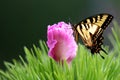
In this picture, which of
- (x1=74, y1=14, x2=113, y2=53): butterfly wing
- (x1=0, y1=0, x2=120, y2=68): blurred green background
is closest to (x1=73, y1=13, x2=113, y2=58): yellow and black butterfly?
(x1=74, y1=14, x2=113, y2=53): butterfly wing

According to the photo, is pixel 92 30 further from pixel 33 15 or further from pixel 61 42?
pixel 33 15

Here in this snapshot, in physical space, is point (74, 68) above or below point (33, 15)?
below

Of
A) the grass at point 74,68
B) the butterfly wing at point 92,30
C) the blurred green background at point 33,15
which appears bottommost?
the grass at point 74,68

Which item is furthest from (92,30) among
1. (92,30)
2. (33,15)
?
(33,15)

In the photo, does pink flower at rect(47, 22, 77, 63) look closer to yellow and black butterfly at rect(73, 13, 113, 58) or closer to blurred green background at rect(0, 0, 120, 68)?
yellow and black butterfly at rect(73, 13, 113, 58)

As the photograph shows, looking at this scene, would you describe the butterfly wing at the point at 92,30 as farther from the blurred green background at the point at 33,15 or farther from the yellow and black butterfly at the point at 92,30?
the blurred green background at the point at 33,15

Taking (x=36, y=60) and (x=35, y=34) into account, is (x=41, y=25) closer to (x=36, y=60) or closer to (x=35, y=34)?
(x=35, y=34)

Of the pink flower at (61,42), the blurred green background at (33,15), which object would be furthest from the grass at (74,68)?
the blurred green background at (33,15)
